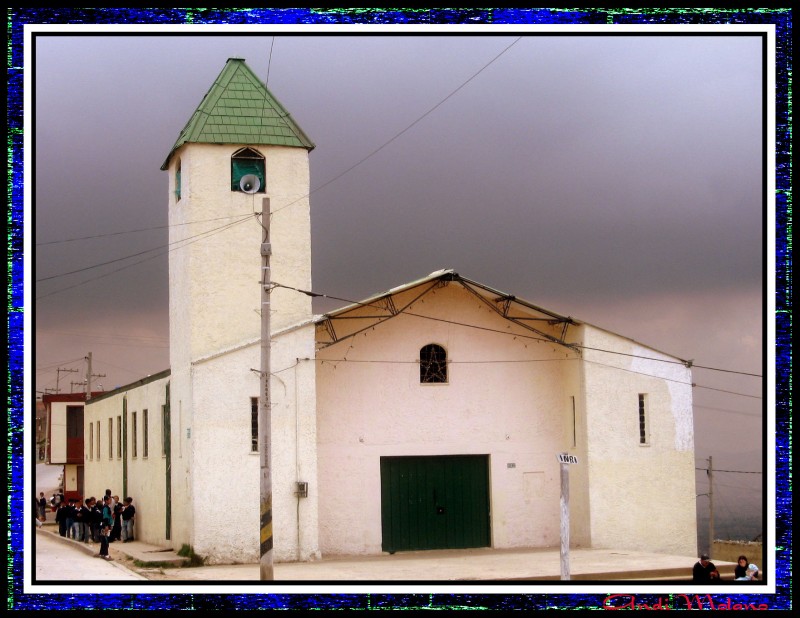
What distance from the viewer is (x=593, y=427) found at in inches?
1204

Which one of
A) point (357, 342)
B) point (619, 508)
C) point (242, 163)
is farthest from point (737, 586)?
point (242, 163)

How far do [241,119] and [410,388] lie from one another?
25.4 feet

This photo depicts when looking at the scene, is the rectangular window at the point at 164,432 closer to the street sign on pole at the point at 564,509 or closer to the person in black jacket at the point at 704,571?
the street sign on pole at the point at 564,509

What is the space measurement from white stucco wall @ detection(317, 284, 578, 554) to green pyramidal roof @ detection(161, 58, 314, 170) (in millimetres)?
4965

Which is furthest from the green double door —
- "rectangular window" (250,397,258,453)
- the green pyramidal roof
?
the green pyramidal roof

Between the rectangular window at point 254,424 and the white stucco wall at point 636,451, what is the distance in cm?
806

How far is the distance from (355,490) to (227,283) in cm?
583

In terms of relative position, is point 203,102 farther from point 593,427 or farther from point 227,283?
point 593,427

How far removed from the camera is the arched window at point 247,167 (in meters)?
30.4

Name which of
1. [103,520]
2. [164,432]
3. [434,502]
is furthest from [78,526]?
[434,502]

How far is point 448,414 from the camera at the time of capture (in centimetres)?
3155

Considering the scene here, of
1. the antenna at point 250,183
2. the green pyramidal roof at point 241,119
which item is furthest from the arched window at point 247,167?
the green pyramidal roof at point 241,119

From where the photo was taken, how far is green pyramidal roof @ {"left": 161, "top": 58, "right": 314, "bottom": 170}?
99.7 feet

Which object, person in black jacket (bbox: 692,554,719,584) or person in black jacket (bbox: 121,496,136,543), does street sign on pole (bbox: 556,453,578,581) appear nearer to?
person in black jacket (bbox: 692,554,719,584)
